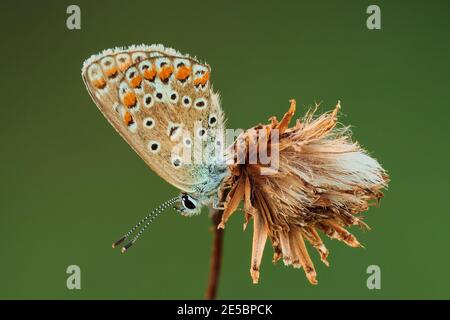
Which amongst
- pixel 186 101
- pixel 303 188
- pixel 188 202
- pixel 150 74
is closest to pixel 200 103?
pixel 186 101

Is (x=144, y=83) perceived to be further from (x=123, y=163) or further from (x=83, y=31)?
(x=83, y=31)

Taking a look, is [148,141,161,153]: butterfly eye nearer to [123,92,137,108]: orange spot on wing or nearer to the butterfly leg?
[123,92,137,108]: orange spot on wing

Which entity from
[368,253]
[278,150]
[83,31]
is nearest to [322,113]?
[278,150]

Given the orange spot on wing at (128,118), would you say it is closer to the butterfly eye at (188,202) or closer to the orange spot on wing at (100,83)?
the orange spot on wing at (100,83)

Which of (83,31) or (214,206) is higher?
(83,31)

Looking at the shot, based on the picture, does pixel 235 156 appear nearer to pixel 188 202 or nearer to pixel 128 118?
pixel 188 202

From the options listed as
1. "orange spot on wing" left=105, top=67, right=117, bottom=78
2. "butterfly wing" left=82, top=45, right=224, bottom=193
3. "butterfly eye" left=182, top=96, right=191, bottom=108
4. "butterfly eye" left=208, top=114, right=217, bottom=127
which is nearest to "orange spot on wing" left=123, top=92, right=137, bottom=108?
"butterfly wing" left=82, top=45, right=224, bottom=193
